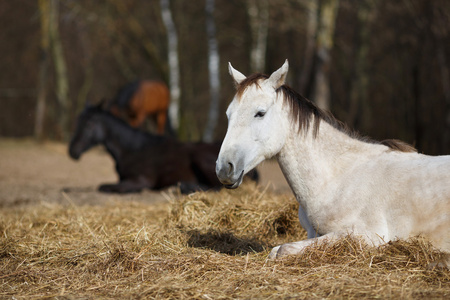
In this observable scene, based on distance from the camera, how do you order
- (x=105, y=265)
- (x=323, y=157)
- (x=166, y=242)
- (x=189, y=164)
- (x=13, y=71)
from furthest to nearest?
(x=13, y=71)
(x=189, y=164)
(x=166, y=242)
(x=323, y=157)
(x=105, y=265)

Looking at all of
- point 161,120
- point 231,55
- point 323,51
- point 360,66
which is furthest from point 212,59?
point 231,55

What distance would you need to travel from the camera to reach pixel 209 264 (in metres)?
3.09

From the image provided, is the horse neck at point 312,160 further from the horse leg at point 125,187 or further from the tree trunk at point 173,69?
the tree trunk at point 173,69

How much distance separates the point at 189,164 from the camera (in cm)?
788

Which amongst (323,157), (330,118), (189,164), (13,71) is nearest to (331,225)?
(323,157)

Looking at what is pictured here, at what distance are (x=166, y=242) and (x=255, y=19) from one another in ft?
40.8

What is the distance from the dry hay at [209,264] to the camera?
8.66 ft

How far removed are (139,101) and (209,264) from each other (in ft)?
35.3

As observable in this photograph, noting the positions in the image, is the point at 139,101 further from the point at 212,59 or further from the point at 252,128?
the point at 252,128

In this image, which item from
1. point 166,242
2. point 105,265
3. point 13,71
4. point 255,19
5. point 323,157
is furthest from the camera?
point 13,71

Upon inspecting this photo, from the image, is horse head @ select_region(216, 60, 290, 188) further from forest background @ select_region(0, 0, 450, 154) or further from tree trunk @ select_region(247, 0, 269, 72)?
tree trunk @ select_region(247, 0, 269, 72)

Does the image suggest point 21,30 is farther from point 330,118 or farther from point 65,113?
point 330,118

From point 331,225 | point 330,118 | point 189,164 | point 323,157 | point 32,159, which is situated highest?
point 330,118

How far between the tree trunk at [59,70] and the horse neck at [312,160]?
13.9m
